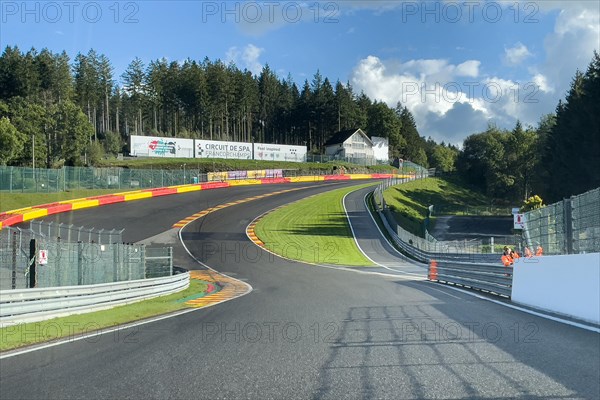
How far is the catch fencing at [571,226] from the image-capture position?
1154cm

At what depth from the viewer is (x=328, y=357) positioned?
7117 millimetres

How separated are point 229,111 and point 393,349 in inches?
4640

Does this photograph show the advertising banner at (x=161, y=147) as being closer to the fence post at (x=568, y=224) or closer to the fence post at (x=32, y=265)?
the fence post at (x=32, y=265)

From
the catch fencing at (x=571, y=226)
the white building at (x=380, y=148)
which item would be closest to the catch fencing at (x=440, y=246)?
the catch fencing at (x=571, y=226)

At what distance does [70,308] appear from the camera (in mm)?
12305

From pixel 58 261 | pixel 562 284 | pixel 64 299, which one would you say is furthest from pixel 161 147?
pixel 562 284

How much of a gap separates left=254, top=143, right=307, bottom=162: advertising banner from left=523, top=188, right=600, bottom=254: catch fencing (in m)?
80.5

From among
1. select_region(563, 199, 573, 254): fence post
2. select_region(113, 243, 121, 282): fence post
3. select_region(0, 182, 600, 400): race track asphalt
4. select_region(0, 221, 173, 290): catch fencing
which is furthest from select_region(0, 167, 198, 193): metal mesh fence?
select_region(563, 199, 573, 254): fence post

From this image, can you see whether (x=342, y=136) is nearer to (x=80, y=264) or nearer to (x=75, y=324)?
(x=80, y=264)

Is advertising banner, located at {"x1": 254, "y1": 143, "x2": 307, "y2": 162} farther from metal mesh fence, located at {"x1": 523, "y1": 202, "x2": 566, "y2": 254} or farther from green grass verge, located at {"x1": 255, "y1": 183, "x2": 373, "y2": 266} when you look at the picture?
metal mesh fence, located at {"x1": 523, "y1": 202, "x2": 566, "y2": 254}

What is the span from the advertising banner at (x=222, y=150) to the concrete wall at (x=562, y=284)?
76.7 metres

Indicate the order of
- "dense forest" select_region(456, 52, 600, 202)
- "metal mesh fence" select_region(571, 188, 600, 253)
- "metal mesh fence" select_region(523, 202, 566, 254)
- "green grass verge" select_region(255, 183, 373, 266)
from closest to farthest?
"metal mesh fence" select_region(571, 188, 600, 253) → "metal mesh fence" select_region(523, 202, 566, 254) → "green grass verge" select_region(255, 183, 373, 266) → "dense forest" select_region(456, 52, 600, 202)

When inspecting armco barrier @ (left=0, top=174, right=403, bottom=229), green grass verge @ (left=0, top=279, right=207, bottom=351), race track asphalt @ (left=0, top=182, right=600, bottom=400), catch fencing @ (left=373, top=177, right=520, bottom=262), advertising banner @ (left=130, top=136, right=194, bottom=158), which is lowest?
catch fencing @ (left=373, top=177, right=520, bottom=262)

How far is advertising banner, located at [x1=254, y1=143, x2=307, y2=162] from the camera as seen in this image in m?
94.5
